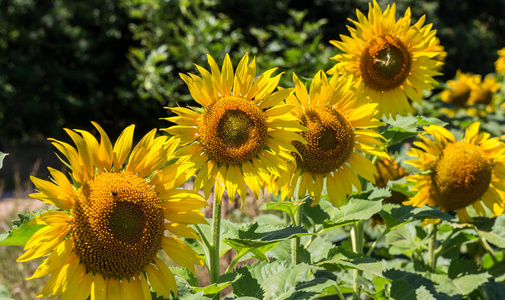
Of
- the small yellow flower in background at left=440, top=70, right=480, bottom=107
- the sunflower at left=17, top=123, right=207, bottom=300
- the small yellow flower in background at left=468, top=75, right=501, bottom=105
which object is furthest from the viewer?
the small yellow flower in background at left=468, top=75, right=501, bottom=105

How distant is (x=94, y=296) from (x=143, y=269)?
135 millimetres

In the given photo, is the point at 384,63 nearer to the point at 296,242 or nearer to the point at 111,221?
the point at 296,242

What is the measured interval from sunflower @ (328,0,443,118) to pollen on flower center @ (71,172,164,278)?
39.9 inches

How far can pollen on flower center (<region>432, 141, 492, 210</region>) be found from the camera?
2.22 meters

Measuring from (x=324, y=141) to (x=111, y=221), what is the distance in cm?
69

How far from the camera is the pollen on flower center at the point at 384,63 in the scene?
80.3 inches

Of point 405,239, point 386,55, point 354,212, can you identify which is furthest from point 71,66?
point 354,212

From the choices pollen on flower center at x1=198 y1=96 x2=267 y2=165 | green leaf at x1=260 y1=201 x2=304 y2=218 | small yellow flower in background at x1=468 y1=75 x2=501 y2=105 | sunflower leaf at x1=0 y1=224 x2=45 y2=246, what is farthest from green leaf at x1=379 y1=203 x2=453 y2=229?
small yellow flower in background at x1=468 y1=75 x2=501 y2=105

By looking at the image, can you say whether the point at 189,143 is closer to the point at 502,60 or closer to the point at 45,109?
the point at 502,60

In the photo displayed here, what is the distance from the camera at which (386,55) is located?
2.02m

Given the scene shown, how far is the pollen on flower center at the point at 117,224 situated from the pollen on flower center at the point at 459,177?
4.45 feet

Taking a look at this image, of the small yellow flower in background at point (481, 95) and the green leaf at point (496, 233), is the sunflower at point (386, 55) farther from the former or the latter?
the small yellow flower in background at point (481, 95)

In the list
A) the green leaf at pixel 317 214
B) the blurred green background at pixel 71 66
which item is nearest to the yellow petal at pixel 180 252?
the green leaf at pixel 317 214

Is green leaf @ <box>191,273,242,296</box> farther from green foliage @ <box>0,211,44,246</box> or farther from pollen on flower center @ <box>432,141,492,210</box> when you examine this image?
pollen on flower center @ <box>432,141,492,210</box>
